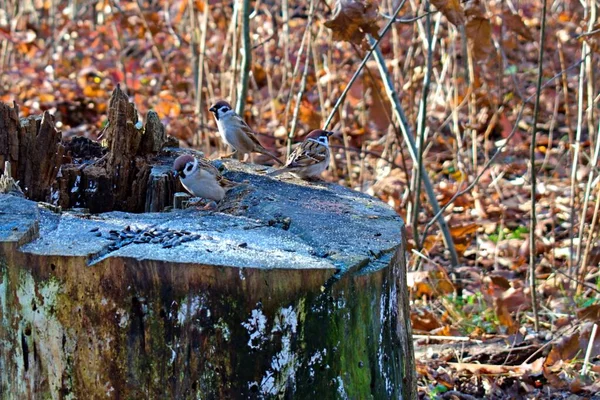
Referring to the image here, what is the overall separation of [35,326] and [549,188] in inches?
185

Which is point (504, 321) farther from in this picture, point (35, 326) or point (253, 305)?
point (35, 326)

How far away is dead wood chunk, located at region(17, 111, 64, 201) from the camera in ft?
11.5

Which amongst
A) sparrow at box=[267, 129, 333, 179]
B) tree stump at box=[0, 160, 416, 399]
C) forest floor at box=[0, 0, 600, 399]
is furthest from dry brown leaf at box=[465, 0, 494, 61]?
tree stump at box=[0, 160, 416, 399]

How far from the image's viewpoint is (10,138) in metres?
3.50

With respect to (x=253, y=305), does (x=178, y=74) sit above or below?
above

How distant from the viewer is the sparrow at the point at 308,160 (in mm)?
3847

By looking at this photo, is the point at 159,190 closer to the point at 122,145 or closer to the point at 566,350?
the point at 122,145

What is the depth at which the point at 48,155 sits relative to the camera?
11.6 feet


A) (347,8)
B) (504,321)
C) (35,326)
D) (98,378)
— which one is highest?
(347,8)

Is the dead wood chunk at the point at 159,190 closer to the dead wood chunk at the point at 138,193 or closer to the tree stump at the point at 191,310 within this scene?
the dead wood chunk at the point at 138,193

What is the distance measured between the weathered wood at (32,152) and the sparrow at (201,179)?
0.53 metres

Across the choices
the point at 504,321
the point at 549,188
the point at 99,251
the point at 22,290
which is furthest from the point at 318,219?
the point at 549,188

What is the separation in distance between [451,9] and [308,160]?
0.93m

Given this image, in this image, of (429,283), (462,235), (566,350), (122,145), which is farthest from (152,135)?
(462,235)
